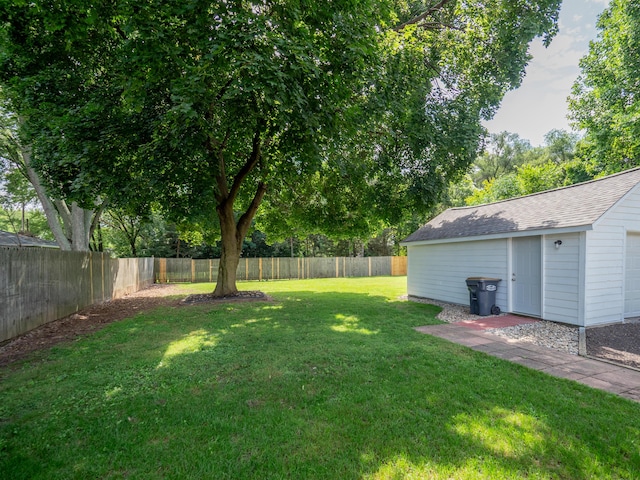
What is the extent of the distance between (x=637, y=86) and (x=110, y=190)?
60.8ft

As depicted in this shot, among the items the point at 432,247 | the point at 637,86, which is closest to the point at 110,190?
the point at 432,247

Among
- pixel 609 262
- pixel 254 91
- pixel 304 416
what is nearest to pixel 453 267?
pixel 609 262

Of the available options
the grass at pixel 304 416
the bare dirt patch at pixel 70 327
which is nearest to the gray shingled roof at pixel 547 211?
the grass at pixel 304 416

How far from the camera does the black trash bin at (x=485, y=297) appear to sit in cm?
826

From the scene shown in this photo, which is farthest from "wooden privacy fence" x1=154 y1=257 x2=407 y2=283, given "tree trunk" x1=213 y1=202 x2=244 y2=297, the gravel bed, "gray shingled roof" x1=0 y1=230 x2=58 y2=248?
the gravel bed

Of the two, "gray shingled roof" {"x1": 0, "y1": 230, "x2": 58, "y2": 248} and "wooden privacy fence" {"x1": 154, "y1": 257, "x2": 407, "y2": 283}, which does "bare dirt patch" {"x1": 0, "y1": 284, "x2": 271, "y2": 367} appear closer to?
"gray shingled roof" {"x1": 0, "y1": 230, "x2": 58, "y2": 248}

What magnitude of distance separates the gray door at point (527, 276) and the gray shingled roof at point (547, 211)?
0.48 meters

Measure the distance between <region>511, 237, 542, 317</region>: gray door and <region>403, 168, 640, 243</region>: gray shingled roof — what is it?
18.8 inches

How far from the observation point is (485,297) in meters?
8.28

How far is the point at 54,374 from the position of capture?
4.25 metres

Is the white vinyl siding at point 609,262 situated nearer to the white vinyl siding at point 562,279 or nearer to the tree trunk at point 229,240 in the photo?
the white vinyl siding at point 562,279

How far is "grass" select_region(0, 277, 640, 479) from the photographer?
7.86 feet

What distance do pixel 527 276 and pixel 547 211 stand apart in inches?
66.9

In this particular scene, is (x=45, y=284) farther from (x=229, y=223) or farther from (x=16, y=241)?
(x=16, y=241)
